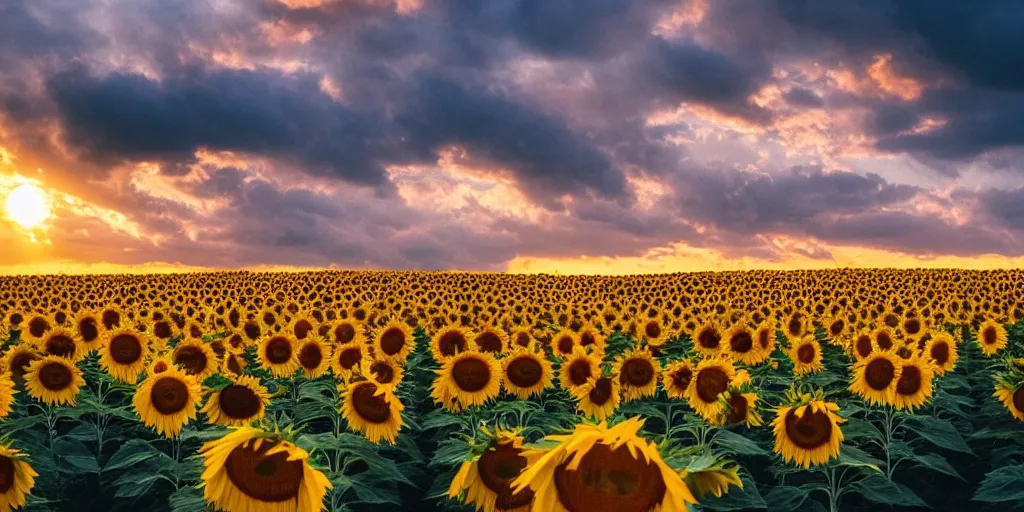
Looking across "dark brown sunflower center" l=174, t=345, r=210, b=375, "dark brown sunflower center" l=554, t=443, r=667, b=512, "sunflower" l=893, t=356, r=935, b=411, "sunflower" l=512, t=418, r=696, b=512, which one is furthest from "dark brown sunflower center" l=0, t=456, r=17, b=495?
"sunflower" l=893, t=356, r=935, b=411

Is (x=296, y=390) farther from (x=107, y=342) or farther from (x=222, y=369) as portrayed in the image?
(x=107, y=342)

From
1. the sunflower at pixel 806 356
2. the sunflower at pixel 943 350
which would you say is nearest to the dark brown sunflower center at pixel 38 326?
the sunflower at pixel 806 356

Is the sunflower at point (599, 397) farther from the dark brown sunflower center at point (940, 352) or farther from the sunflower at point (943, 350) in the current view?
the dark brown sunflower center at point (940, 352)

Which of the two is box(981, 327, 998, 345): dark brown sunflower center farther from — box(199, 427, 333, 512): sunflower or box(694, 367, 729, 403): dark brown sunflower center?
box(199, 427, 333, 512): sunflower

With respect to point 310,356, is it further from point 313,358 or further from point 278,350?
point 278,350

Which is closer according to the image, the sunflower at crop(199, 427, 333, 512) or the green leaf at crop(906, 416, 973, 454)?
the sunflower at crop(199, 427, 333, 512)

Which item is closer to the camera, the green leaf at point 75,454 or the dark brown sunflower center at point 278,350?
the green leaf at point 75,454

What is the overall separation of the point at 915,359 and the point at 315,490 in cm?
884

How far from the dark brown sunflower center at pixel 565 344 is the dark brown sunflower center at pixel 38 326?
494 inches

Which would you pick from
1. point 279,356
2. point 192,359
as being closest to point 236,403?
point 192,359

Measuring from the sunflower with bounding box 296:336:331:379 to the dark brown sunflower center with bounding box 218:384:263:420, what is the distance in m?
3.97

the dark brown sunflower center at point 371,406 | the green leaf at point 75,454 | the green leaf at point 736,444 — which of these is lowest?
the green leaf at point 75,454

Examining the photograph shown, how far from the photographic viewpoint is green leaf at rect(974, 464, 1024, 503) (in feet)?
27.1

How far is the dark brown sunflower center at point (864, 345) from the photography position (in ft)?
50.4
